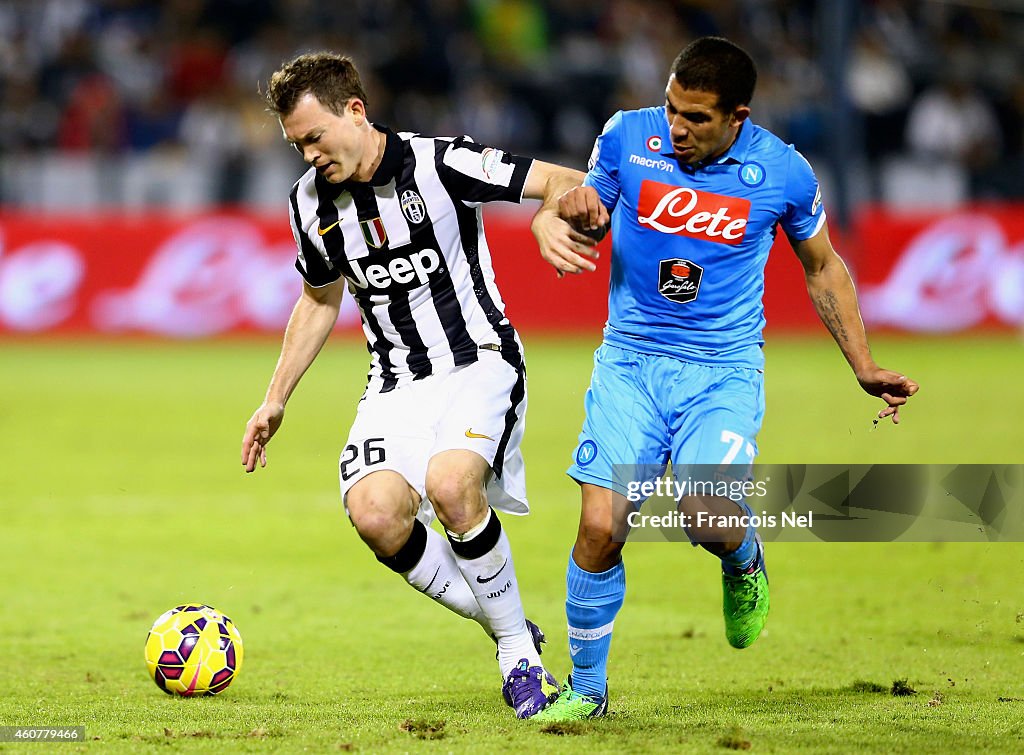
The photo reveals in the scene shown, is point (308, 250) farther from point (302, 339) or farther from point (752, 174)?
point (752, 174)

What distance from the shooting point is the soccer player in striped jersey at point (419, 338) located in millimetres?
4957

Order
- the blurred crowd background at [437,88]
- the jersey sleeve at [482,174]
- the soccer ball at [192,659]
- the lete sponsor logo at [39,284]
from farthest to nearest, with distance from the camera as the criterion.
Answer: the blurred crowd background at [437,88]
the lete sponsor logo at [39,284]
the jersey sleeve at [482,174]
the soccer ball at [192,659]

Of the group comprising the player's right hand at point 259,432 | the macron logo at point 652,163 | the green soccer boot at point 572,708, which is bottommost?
the green soccer boot at point 572,708

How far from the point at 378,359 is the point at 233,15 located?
15.3 meters

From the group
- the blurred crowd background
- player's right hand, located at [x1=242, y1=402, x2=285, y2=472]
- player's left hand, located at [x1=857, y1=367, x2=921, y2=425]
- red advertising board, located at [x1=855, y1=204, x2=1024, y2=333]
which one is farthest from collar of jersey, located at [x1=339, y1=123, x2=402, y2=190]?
red advertising board, located at [x1=855, y1=204, x2=1024, y2=333]

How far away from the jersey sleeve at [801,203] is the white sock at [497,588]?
146cm

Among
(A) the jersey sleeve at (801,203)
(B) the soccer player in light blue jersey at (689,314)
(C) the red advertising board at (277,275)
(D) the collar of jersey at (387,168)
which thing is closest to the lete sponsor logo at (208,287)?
(C) the red advertising board at (277,275)

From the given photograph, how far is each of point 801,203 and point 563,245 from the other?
3.07 feet

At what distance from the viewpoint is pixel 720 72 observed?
4.68 m

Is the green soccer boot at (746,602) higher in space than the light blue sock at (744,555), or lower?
lower

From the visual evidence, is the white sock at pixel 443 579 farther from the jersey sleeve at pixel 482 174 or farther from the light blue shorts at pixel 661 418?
the jersey sleeve at pixel 482 174

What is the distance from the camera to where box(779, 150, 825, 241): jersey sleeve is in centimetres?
496

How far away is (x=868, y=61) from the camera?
20234mm

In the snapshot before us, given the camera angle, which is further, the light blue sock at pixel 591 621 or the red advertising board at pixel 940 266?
the red advertising board at pixel 940 266
